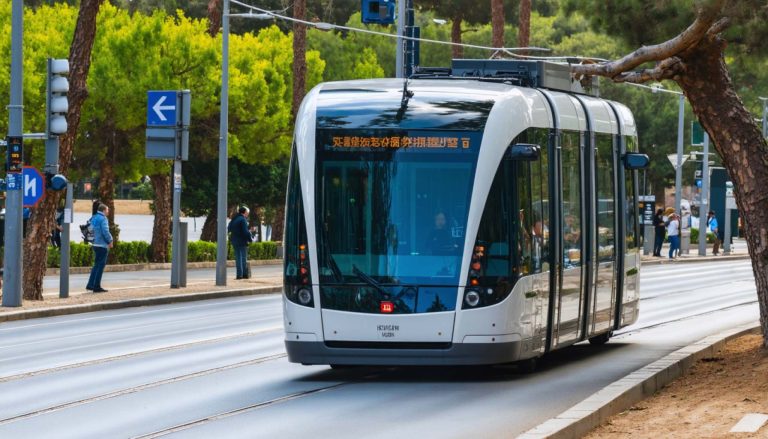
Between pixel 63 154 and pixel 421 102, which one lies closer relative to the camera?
pixel 421 102

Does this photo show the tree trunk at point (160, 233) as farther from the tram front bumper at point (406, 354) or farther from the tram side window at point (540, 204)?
the tram front bumper at point (406, 354)

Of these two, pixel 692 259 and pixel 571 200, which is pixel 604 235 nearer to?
pixel 571 200

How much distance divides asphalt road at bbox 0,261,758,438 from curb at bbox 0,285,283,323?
173 centimetres

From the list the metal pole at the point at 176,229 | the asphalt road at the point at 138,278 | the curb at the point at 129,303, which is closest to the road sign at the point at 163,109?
the metal pole at the point at 176,229

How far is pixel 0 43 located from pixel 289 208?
1375 inches

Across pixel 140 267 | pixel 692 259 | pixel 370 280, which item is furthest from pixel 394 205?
pixel 692 259

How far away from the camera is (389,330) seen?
605 inches

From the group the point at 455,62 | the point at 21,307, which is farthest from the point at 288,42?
the point at 455,62

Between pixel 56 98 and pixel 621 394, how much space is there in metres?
18.3

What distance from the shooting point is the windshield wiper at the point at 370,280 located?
15.4m

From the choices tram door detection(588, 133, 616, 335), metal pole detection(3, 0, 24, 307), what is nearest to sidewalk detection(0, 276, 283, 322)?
metal pole detection(3, 0, 24, 307)

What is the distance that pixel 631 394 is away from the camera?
1316 centimetres

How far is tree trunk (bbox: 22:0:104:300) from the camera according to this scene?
30.4 meters

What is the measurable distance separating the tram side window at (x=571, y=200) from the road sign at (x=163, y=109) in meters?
17.8
